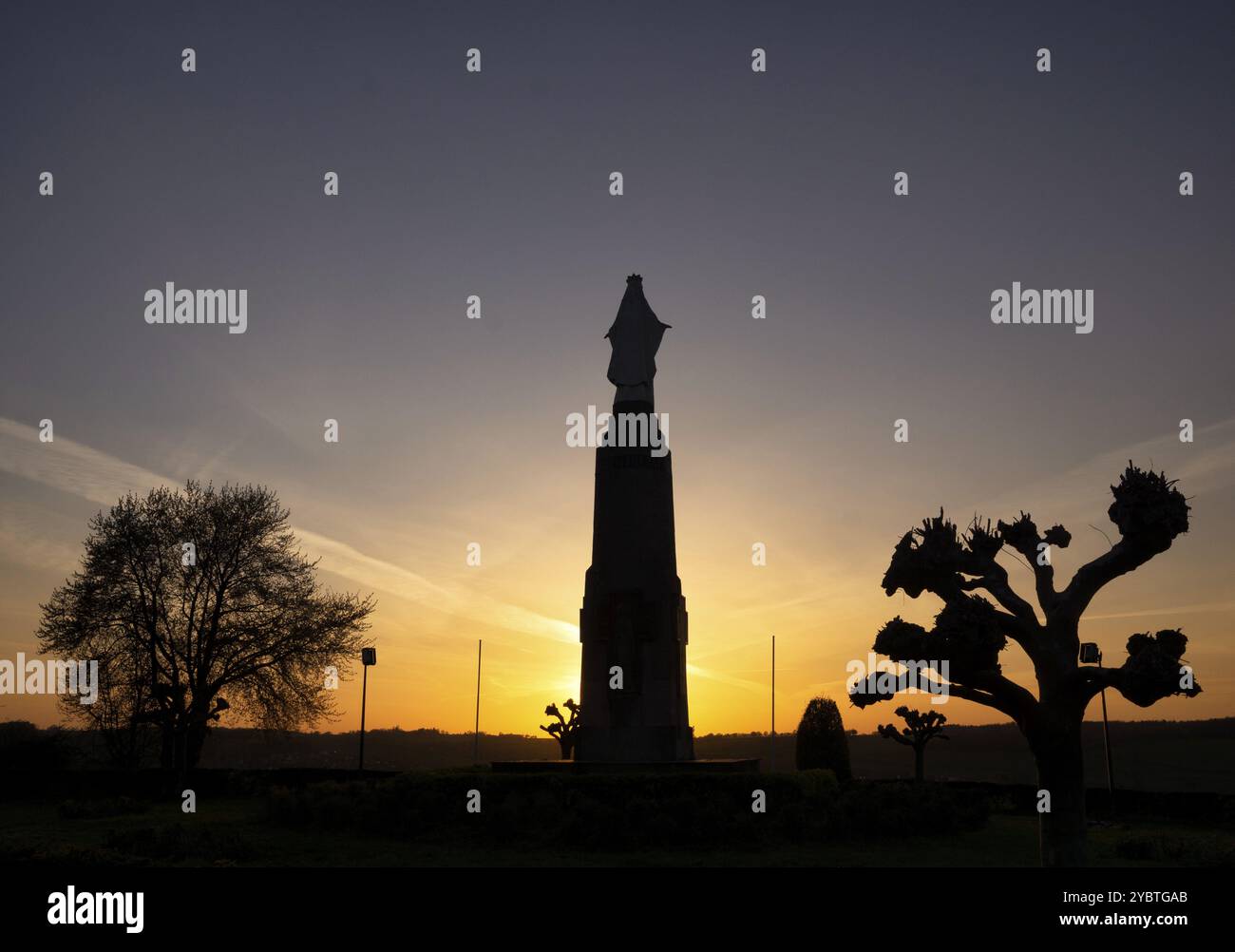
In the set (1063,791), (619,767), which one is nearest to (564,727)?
(619,767)

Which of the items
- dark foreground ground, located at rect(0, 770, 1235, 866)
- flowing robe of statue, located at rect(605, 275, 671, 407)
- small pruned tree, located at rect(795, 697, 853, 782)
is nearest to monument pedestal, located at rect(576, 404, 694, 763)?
flowing robe of statue, located at rect(605, 275, 671, 407)

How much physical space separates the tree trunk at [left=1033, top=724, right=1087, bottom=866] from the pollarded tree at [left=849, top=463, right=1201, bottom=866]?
0.5 inches

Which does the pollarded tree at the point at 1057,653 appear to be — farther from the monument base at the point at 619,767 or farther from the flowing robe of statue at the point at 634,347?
the flowing robe of statue at the point at 634,347

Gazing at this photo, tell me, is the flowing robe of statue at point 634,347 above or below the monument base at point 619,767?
above

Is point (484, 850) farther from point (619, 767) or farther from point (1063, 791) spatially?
point (1063, 791)

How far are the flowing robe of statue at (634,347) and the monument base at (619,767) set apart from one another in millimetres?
10191

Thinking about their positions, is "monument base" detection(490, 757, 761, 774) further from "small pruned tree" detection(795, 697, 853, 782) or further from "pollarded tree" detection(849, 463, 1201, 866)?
"pollarded tree" detection(849, 463, 1201, 866)

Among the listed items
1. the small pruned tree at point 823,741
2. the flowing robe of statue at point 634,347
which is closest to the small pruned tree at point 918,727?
the small pruned tree at point 823,741

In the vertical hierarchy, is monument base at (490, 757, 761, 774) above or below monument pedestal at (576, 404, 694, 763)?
below

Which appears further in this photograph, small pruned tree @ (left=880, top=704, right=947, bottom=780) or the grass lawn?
small pruned tree @ (left=880, top=704, right=947, bottom=780)

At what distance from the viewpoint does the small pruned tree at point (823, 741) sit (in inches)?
1458

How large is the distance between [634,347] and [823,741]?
1621cm

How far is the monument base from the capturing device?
2666 centimetres
